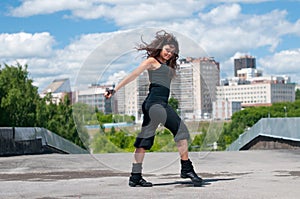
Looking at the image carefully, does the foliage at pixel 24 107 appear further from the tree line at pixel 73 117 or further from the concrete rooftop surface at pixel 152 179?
the concrete rooftop surface at pixel 152 179

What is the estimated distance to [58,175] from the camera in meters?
9.60

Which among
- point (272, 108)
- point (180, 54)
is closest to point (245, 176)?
point (180, 54)

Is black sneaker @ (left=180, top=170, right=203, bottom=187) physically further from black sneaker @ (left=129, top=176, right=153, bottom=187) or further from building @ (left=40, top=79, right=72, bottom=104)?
building @ (left=40, top=79, right=72, bottom=104)

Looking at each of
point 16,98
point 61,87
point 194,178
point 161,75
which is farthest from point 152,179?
point 16,98

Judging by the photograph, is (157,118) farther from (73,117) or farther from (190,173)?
(73,117)

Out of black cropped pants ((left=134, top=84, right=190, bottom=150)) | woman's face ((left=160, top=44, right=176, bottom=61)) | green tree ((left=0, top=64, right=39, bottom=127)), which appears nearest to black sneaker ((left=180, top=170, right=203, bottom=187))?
black cropped pants ((left=134, top=84, right=190, bottom=150))

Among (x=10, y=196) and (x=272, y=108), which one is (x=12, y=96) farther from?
(x=272, y=108)

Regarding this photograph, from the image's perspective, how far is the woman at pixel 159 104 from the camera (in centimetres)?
761

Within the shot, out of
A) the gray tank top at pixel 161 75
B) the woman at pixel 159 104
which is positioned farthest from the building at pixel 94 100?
the gray tank top at pixel 161 75

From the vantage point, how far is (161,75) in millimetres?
7684

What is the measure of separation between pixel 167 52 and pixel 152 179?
210 centimetres

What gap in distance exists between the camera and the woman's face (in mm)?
7695

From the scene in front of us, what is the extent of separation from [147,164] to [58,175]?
5.60 ft

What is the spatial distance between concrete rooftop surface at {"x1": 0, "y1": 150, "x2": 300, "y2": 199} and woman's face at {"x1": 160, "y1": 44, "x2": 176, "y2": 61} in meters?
1.70
